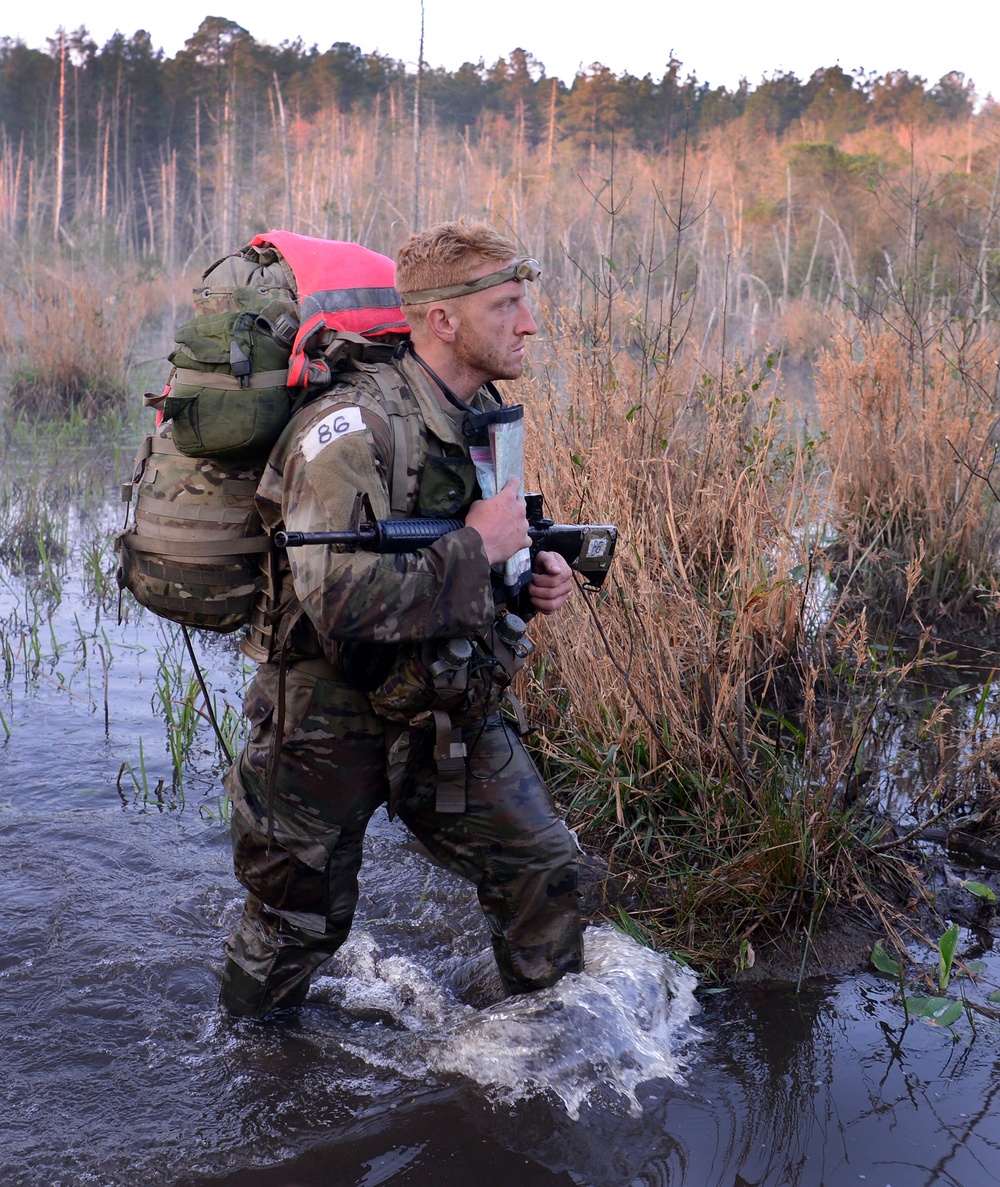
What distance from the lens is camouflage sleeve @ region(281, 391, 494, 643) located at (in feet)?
6.89

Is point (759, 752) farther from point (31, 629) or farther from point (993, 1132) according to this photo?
point (31, 629)

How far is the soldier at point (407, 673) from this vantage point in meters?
2.14

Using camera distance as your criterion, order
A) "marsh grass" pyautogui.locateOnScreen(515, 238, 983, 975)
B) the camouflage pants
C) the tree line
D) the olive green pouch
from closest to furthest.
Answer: the olive green pouch → the camouflage pants → "marsh grass" pyautogui.locateOnScreen(515, 238, 983, 975) → the tree line

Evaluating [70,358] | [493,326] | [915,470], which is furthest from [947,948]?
[70,358]

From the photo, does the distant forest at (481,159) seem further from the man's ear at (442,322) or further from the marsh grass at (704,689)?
the man's ear at (442,322)

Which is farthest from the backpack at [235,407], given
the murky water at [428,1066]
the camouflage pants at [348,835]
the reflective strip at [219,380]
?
the murky water at [428,1066]

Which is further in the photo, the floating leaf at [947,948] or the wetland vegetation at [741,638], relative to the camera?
the wetland vegetation at [741,638]

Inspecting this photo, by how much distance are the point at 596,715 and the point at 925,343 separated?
308 cm

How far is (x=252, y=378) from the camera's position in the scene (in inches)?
88.4

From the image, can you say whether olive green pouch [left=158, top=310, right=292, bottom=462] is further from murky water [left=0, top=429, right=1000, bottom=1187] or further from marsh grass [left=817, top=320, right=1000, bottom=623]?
marsh grass [left=817, top=320, right=1000, bottom=623]

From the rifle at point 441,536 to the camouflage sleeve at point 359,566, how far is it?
0.03 meters

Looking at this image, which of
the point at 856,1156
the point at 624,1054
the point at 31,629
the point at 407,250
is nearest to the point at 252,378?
the point at 407,250

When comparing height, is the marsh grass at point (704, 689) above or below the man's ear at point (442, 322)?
below

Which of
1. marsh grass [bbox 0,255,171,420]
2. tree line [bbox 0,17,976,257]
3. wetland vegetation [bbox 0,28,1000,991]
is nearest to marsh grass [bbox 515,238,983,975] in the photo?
wetland vegetation [bbox 0,28,1000,991]
